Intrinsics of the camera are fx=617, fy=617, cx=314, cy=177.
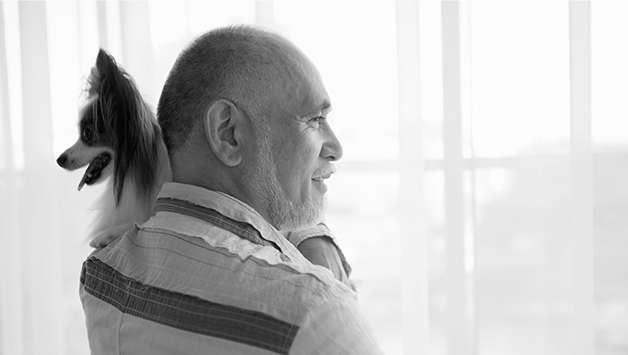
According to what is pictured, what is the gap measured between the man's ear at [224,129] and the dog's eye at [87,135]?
54cm

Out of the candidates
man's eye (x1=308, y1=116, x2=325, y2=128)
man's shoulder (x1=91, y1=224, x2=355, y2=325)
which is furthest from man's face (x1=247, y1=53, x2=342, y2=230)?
man's shoulder (x1=91, y1=224, x2=355, y2=325)

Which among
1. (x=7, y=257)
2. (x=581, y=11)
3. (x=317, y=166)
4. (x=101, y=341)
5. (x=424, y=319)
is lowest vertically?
(x=424, y=319)

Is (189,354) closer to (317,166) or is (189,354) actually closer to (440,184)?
(317,166)

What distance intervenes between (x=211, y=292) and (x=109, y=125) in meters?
0.65

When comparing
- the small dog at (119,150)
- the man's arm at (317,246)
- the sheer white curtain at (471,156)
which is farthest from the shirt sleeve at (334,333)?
the sheer white curtain at (471,156)

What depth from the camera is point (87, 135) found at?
126 cm

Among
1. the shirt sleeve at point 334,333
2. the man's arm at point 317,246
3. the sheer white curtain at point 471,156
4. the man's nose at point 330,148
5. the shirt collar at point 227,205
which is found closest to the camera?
the shirt sleeve at point 334,333

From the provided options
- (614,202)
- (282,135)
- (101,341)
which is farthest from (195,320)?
(614,202)

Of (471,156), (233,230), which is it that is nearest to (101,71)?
(233,230)

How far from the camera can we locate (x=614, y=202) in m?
1.82

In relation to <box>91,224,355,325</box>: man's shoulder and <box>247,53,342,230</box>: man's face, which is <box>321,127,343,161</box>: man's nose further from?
<box>91,224,355,325</box>: man's shoulder

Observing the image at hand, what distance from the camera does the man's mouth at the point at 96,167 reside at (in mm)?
1261

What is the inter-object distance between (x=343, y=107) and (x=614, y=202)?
86 centimetres

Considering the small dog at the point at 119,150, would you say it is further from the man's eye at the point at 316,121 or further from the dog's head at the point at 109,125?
the man's eye at the point at 316,121
